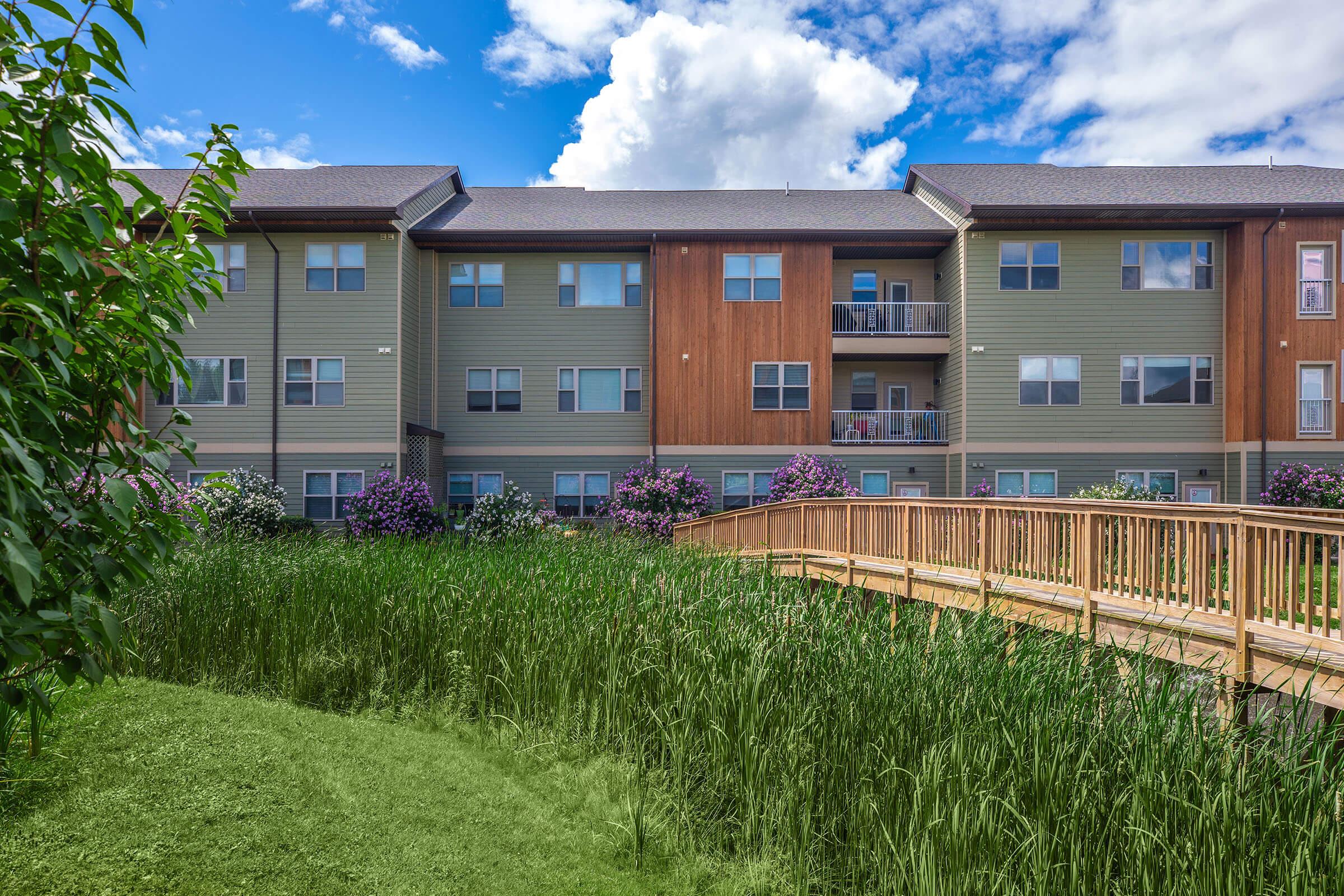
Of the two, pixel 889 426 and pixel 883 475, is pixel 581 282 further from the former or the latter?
pixel 883 475

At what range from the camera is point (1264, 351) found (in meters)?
17.2

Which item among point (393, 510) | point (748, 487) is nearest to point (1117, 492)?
point (748, 487)

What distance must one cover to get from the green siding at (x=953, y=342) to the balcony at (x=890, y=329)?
10.6 inches

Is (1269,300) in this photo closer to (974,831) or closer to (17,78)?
(974,831)

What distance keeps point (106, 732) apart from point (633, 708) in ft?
10.7

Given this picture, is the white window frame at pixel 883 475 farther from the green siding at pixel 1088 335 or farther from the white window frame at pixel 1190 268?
the white window frame at pixel 1190 268

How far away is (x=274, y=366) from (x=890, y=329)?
16789mm

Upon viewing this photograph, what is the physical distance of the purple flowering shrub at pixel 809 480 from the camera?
1716cm

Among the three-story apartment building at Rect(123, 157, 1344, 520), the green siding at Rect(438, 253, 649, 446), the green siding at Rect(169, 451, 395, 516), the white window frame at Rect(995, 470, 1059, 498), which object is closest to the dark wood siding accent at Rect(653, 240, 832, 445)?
the three-story apartment building at Rect(123, 157, 1344, 520)

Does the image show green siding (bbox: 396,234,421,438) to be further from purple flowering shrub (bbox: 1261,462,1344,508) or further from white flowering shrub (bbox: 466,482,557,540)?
purple flowering shrub (bbox: 1261,462,1344,508)

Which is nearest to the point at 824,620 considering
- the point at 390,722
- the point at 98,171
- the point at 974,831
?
the point at 974,831

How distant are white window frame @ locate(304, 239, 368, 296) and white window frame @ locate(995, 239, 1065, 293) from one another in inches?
670

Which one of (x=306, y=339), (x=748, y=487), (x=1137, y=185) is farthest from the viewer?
(x=1137, y=185)

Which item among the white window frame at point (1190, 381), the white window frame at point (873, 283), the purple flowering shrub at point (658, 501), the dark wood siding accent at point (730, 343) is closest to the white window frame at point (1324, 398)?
the white window frame at point (1190, 381)
